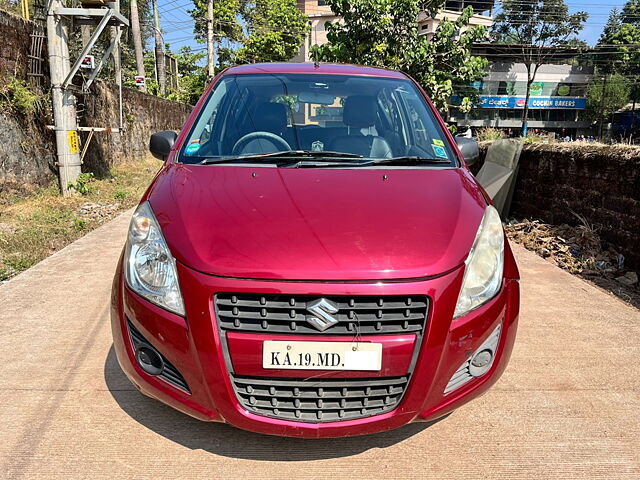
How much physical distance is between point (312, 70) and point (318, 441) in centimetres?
225

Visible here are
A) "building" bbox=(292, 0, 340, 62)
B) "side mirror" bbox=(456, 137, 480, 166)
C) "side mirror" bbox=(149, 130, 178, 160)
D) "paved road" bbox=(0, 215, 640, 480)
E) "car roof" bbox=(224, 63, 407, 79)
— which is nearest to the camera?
"paved road" bbox=(0, 215, 640, 480)

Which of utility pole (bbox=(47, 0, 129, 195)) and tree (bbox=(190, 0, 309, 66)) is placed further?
tree (bbox=(190, 0, 309, 66))

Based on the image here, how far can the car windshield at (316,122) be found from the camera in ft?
8.75

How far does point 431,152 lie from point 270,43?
108 ft

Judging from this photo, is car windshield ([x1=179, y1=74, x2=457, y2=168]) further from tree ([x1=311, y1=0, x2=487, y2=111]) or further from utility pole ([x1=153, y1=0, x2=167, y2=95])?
utility pole ([x1=153, y1=0, x2=167, y2=95])

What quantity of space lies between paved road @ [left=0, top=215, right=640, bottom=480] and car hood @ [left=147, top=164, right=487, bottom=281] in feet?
2.70

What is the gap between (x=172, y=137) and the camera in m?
2.95

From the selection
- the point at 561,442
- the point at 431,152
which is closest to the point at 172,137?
the point at 431,152

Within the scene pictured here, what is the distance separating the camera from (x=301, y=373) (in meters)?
1.74

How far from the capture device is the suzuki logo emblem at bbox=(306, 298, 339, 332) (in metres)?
1.70

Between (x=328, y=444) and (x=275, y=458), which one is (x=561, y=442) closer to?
(x=328, y=444)

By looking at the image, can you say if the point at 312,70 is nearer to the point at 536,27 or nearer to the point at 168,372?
the point at 168,372

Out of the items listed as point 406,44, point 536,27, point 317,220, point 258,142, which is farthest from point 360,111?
point 536,27

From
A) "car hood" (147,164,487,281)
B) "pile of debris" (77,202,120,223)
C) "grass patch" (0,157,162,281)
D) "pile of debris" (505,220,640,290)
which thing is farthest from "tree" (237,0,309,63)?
"car hood" (147,164,487,281)
